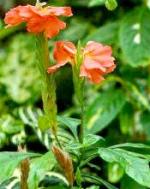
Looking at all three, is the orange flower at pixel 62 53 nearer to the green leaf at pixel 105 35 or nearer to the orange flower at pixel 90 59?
the orange flower at pixel 90 59

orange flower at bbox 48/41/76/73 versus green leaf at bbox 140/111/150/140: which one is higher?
orange flower at bbox 48/41/76/73

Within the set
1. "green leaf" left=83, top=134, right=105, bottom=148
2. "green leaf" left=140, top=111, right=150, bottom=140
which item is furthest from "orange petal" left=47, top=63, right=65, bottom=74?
"green leaf" left=140, top=111, right=150, bottom=140

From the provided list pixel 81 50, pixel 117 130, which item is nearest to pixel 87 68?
pixel 81 50

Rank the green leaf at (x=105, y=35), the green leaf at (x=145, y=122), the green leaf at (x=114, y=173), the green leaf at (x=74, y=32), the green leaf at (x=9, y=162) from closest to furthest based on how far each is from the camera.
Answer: the green leaf at (x=9, y=162) → the green leaf at (x=114, y=173) → the green leaf at (x=145, y=122) → the green leaf at (x=105, y=35) → the green leaf at (x=74, y=32)

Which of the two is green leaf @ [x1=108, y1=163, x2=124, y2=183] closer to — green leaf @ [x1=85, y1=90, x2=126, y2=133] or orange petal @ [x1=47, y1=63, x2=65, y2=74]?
green leaf @ [x1=85, y1=90, x2=126, y2=133]

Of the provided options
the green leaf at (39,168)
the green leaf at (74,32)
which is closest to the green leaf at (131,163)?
the green leaf at (39,168)

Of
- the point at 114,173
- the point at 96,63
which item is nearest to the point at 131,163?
the point at 96,63
